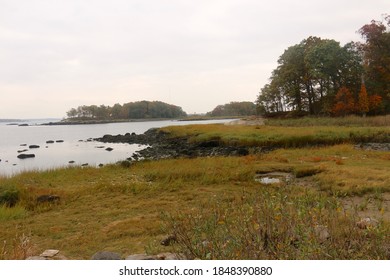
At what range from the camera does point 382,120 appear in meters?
36.9

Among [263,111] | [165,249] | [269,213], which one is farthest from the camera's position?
[263,111]

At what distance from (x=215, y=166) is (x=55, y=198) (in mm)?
9076

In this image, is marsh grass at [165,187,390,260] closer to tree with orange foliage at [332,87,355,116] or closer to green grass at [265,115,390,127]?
green grass at [265,115,390,127]

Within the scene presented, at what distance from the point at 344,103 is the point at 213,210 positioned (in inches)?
1906

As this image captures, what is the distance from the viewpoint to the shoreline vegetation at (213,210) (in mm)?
3992

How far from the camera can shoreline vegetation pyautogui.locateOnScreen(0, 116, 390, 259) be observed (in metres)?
3.99

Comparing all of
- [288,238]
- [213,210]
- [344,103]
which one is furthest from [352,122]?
[288,238]

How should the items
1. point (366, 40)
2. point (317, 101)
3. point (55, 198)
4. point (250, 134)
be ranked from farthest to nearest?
1. point (317, 101)
2. point (366, 40)
3. point (250, 134)
4. point (55, 198)

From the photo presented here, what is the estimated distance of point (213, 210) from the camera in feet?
17.9

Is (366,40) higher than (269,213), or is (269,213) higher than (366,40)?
(366,40)

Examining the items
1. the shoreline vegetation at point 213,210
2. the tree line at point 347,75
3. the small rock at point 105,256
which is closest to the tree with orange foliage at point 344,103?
the tree line at point 347,75

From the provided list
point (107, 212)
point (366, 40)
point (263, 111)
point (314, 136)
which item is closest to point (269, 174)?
→ point (107, 212)

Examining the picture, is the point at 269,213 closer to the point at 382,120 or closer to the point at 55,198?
the point at 55,198

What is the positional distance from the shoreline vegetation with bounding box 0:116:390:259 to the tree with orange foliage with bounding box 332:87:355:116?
79.4ft
